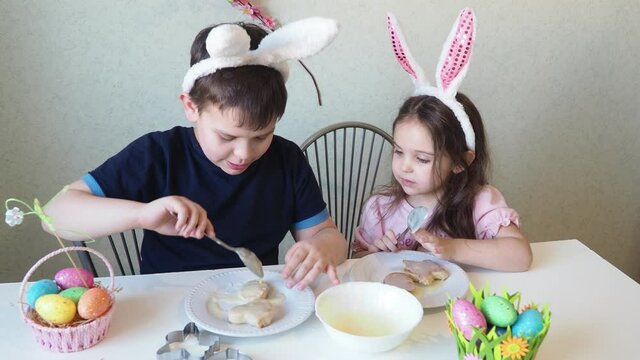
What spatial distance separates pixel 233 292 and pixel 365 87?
100 centimetres

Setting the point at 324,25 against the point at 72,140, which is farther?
the point at 72,140

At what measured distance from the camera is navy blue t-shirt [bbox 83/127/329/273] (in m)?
1.15

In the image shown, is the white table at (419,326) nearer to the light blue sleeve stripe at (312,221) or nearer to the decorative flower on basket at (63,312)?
the decorative flower on basket at (63,312)

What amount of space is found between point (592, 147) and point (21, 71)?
1.97 meters

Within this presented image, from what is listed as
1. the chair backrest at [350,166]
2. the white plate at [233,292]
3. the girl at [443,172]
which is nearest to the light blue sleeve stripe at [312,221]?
the girl at [443,172]

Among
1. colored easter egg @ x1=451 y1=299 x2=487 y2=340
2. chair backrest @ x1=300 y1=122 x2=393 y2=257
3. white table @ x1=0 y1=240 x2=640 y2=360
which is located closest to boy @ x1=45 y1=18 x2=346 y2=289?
white table @ x1=0 y1=240 x2=640 y2=360

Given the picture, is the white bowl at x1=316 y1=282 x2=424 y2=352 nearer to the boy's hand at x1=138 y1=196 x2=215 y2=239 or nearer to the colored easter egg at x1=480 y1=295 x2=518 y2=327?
the colored easter egg at x1=480 y1=295 x2=518 y2=327

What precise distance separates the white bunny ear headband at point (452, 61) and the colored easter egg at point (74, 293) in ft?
2.69

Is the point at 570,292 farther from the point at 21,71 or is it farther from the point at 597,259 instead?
the point at 21,71

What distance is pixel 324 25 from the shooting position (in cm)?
97

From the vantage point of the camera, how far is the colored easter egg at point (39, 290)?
83cm

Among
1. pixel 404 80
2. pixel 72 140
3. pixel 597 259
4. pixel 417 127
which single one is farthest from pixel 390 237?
pixel 72 140

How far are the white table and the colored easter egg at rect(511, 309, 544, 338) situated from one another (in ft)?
0.39

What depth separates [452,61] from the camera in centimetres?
121
